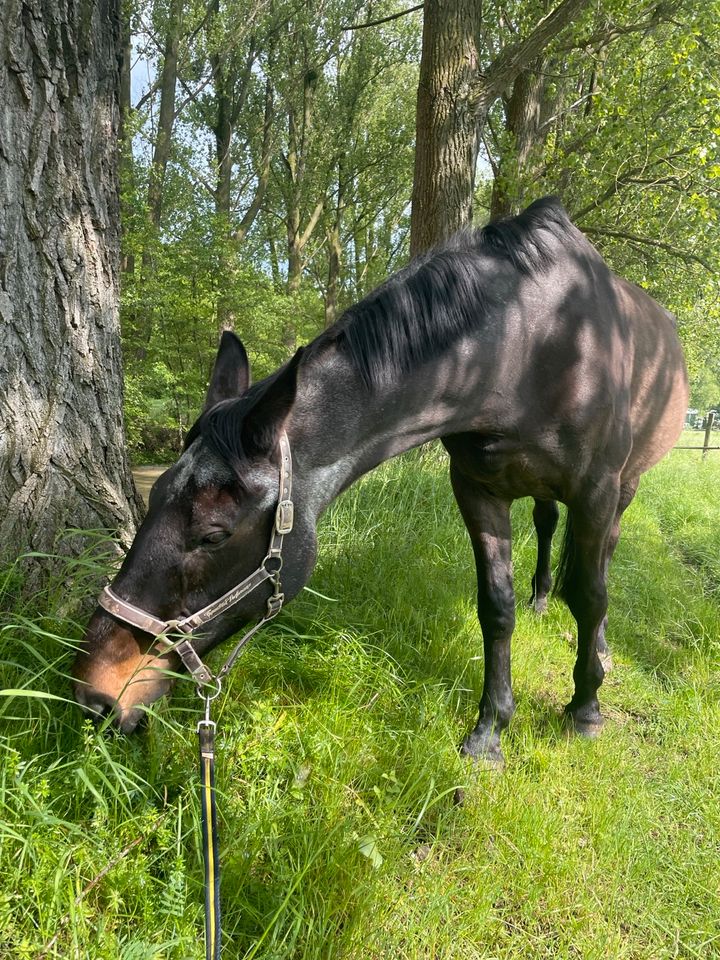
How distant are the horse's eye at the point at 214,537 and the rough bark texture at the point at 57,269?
3.51 ft

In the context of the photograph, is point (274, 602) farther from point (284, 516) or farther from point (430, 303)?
point (430, 303)

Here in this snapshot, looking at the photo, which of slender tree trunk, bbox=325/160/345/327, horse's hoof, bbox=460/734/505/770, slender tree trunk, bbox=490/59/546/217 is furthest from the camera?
slender tree trunk, bbox=325/160/345/327

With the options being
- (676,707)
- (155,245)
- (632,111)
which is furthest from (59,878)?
(155,245)

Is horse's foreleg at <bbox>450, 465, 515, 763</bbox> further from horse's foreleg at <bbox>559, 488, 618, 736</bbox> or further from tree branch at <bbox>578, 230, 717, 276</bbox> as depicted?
tree branch at <bbox>578, 230, 717, 276</bbox>

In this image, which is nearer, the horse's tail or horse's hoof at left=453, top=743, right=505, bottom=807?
horse's hoof at left=453, top=743, right=505, bottom=807

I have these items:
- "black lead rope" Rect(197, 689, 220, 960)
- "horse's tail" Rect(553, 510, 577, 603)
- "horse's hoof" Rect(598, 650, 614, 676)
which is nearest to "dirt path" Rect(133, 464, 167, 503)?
"horse's tail" Rect(553, 510, 577, 603)

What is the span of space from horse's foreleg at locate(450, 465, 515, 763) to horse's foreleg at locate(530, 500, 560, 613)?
151 centimetres

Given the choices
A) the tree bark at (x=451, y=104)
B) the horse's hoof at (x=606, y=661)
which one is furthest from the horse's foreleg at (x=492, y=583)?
the tree bark at (x=451, y=104)

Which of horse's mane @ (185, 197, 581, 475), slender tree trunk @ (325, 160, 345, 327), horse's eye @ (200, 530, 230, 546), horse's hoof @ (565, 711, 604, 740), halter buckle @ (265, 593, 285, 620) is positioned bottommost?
horse's hoof @ (565, 711, 604, 740)

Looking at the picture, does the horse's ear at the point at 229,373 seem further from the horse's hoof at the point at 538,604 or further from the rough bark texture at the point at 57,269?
the horse's hoof at the point at 538,604

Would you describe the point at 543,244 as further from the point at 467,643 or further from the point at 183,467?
the point at 467,643

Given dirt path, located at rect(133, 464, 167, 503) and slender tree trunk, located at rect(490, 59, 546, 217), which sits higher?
slender tree trunk, located at rect(490, 59, 546, 217)

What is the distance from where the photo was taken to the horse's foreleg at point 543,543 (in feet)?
13.3

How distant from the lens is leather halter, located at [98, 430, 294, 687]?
1.66 metres
